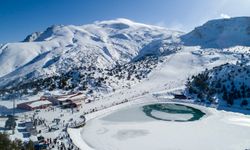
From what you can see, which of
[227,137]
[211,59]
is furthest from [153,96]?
[211,59]

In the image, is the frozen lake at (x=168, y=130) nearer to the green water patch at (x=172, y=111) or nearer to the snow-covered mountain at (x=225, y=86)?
the green water patch at (x=172, y=111)

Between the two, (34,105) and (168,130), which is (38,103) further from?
(168,130)

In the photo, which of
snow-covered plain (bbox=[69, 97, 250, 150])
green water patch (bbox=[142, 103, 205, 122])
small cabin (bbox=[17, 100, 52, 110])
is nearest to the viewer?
snow-covered plain (bbox=[69, 97, 250, 150])

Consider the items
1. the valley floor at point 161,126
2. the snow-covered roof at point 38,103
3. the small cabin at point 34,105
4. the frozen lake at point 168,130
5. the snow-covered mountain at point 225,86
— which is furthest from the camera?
the snow-covered mountain at point 225,86

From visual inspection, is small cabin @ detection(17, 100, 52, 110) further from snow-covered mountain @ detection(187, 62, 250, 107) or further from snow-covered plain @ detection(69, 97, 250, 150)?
snow-covered mountain @ detection(187, 62, 250, 107)

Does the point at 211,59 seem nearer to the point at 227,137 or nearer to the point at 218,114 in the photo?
the point at 218,114

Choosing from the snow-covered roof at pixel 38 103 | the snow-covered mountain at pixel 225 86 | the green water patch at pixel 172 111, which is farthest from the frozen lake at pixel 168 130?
the snow-covered roof at pixel 38 103

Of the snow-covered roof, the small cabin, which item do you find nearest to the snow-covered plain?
the small cabin
